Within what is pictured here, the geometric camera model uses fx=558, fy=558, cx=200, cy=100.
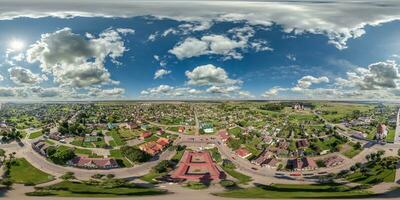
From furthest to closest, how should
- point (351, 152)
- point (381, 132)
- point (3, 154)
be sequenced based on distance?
point (381, 132)
point (351, 152)
point (3, 154)

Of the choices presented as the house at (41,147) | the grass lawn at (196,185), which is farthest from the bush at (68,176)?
the grass lawn at (196,185)

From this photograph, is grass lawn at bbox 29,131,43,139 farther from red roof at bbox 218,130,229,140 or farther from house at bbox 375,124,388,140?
house at bbox 375,124,388,140

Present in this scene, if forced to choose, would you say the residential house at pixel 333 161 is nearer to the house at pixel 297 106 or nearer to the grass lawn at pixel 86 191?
the house at pixel 297 106

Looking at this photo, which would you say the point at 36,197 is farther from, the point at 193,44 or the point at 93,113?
the point at 193,44

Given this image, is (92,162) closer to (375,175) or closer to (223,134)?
(223,134)

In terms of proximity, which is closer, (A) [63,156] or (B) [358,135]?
(A) [63,156]

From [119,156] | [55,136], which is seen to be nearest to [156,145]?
[119,156]

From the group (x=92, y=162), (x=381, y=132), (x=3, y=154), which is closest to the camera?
(x=92, y=162)

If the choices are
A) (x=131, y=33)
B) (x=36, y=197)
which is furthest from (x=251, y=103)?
(x=36, y=197)
